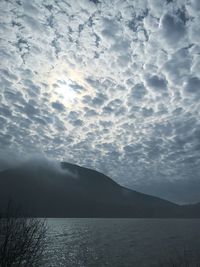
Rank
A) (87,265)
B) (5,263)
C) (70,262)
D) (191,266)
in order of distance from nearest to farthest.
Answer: (5,263) < (191,266) < (87,265) < (70,262)

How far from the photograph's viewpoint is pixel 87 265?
6075 centimetres

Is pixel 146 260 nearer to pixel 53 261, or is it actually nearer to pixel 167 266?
pixel 167 266

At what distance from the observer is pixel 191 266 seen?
5034 cm

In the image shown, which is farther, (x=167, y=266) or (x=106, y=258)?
(x=106, y=258)

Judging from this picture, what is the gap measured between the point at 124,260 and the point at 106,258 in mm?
6926

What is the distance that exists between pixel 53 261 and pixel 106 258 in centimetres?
1390

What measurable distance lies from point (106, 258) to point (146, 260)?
11.7 metres

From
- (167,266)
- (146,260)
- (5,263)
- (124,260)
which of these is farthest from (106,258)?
(5,263)

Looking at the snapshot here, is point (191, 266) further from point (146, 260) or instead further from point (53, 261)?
point (53, 261)

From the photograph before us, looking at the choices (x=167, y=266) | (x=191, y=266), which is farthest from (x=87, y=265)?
(x=191, y=266)

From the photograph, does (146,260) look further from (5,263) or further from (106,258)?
(5,263)

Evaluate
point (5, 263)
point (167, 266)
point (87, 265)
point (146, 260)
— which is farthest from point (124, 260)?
point (5, 263)

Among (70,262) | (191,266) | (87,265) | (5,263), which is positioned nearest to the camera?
(5,263)

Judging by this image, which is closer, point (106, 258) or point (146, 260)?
point (146, 260)
